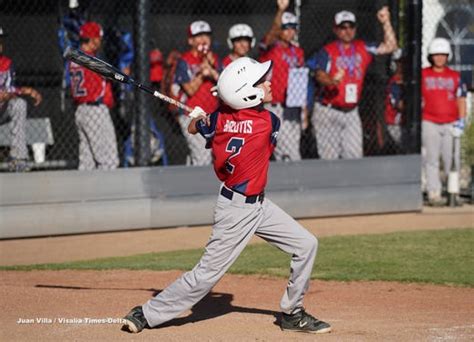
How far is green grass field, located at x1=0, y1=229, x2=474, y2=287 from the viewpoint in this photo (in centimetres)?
869

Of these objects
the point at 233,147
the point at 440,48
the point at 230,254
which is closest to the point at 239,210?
the point at 230,254

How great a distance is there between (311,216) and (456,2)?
6082 mm

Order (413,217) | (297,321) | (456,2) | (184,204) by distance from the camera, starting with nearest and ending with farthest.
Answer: (297,321) → (184,204) → (413,217) → (456,2)

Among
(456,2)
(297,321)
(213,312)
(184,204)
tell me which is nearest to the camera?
(297,321)

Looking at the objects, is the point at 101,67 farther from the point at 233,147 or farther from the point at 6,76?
the point at 6,76

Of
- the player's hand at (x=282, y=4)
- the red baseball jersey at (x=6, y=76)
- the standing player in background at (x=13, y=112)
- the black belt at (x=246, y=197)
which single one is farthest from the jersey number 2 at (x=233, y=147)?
the player's hand at (x=282, y=4)

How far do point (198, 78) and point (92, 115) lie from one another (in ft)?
A: 4.15

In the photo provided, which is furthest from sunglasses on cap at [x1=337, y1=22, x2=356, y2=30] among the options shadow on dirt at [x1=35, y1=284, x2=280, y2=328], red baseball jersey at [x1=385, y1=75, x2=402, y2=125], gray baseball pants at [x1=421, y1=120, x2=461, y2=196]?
shadow on dirt at [x1=35, y1=284, x2=280, y2=328]

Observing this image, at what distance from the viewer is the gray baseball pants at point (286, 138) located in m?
12.2

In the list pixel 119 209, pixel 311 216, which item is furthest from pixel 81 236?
pixel 311 216

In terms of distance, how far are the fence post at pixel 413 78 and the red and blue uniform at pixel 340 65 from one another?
1.89 ft

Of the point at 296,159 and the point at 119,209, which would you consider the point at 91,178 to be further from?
the point at 296,159

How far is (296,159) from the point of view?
12.2 m

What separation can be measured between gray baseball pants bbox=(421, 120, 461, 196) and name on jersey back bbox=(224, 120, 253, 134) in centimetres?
692
